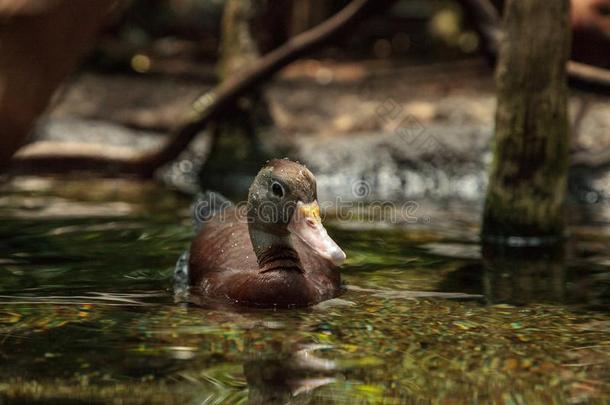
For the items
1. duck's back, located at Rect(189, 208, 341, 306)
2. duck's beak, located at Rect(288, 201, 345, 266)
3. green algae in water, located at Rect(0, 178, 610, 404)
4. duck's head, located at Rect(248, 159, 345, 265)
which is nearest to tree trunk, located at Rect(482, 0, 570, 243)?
green algae in water, located at Rect(0, 178, 610, 404)

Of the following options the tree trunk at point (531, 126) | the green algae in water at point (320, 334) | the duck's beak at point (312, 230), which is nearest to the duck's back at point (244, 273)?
the green algae in water at point (320, 334)

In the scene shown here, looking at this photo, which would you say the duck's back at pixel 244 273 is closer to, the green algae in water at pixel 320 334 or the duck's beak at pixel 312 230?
the green algae in water at pixel 320 334

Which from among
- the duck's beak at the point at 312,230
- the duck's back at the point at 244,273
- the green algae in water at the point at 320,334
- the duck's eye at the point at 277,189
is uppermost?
the duck's eye at the point at 277,189

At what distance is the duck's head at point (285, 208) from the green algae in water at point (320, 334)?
1.23 feet

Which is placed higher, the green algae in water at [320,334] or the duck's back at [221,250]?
the duck's back at [221,250]

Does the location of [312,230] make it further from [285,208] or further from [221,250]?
[221,250]

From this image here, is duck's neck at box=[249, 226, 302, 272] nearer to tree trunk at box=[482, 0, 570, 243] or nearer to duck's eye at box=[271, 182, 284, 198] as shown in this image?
duck's eye at box=[271, 182, 284, 198]

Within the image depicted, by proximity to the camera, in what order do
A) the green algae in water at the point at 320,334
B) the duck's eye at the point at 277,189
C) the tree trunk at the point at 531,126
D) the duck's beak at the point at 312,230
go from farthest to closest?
the tree trunk at the point at 531,126
the duck's eye at the point at 277,189
the duck's beak at the point at 312,230
the green algae in water at the point at 320,334

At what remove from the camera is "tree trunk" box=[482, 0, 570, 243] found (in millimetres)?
6801

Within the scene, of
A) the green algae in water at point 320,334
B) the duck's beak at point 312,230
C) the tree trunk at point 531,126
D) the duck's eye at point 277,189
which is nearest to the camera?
the green algae in water at point 320,334

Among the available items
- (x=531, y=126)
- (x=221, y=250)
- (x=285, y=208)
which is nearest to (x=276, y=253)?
(x=285, y=208)

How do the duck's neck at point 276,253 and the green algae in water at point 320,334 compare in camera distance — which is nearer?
the green algae in water at point 320,334

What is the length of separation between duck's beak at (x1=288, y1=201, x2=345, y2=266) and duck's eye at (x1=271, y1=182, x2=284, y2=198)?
11 cm

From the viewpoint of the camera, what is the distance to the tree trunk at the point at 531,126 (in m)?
6.80
